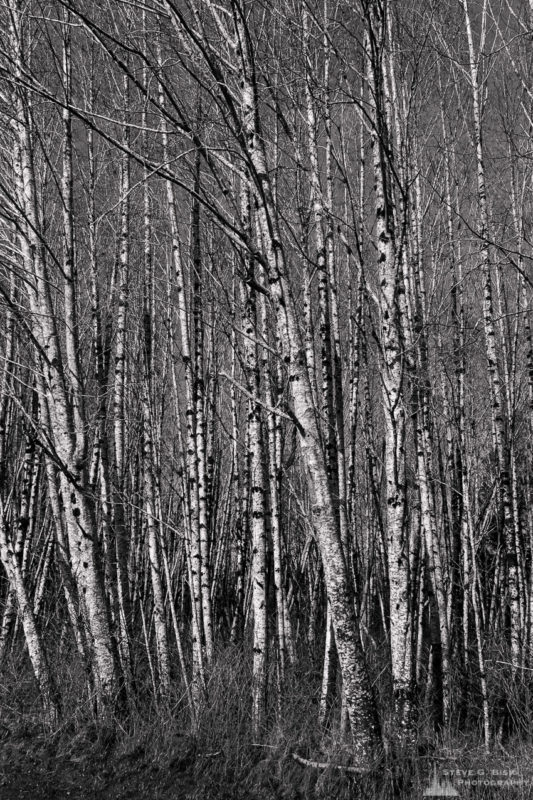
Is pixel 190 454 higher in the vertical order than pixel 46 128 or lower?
lower

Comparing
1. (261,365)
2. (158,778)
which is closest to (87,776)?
(158,778)

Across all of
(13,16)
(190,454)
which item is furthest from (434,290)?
(13,16)

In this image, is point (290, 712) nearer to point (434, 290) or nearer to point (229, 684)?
point (229, 684)

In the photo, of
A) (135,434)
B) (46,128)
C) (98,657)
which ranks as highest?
(46,128)

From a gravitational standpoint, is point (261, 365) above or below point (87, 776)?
above

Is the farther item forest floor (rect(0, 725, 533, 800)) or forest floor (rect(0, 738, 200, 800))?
forest floor (rect(0, 738, 200, 800))

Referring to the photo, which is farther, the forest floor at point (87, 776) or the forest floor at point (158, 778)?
the forest floor at point (87, 776)

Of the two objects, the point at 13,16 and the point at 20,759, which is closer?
the point at 20,759

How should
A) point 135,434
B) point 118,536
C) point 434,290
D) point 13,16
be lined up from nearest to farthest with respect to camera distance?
1. point 13,16
2. point 118,536
3. point 434,290
4. point 135,434

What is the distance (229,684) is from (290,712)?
0.55m

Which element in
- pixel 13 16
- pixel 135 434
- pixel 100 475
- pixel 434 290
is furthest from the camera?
pixel 135 434

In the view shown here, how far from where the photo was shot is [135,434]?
34.9 ft

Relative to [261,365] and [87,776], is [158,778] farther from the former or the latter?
[261,365]

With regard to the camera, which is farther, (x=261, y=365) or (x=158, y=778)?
(x=261, y=365)
